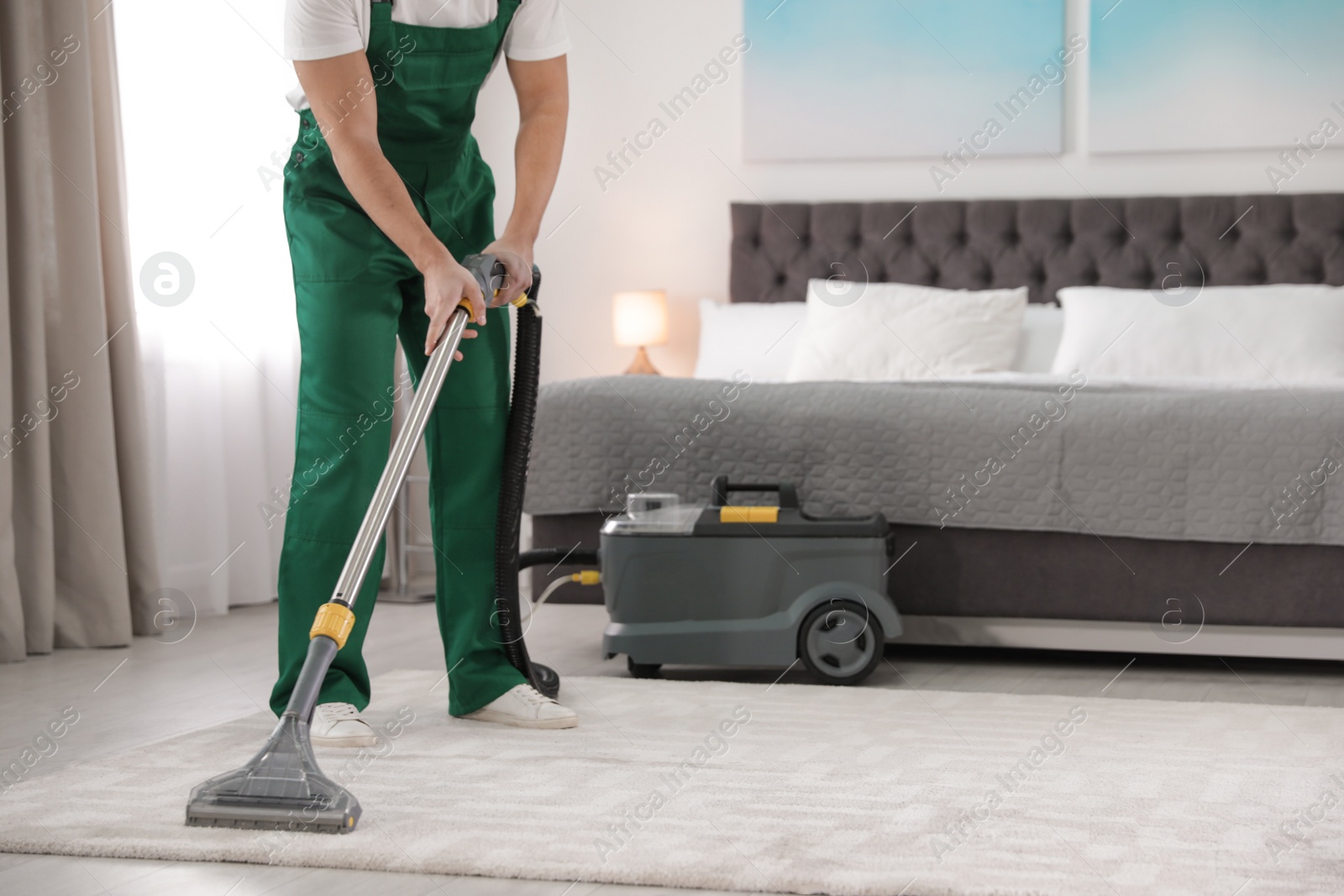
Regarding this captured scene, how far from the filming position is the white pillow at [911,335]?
3.84 meters

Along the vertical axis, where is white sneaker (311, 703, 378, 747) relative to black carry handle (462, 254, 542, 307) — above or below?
below

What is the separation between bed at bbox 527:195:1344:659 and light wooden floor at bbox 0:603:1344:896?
8 centimetres

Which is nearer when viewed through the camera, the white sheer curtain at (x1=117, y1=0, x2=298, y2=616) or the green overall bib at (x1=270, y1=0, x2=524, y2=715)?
the green overall bib at (x1=270, y1=0, x2=524, y2=715)

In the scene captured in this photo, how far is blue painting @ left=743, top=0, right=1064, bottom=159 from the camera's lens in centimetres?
434

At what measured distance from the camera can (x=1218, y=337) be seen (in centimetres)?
360

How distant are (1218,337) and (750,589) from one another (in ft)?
5.97

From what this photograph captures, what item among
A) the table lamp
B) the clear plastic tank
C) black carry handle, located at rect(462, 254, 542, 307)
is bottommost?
the clear plastic tank

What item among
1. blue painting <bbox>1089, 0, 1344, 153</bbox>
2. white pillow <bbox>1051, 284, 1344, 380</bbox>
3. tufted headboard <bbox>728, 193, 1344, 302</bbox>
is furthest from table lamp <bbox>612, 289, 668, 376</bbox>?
blue painting <bbox>1089, 0, 1344, 153</bbox>

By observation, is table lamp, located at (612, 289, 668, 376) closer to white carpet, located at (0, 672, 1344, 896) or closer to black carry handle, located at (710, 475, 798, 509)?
black carry handle, located at (710, 475, 798, 509)

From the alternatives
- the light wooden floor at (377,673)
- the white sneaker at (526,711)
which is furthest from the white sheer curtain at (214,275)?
the white sneaker at (526,711)

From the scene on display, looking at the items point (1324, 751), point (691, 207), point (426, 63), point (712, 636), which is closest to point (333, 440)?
point (426, 63)

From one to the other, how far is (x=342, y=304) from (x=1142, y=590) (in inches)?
61.4

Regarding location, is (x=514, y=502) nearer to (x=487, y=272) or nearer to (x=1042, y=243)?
(x=487, y=272)

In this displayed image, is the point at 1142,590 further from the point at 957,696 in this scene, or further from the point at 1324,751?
the point at 1324,751
